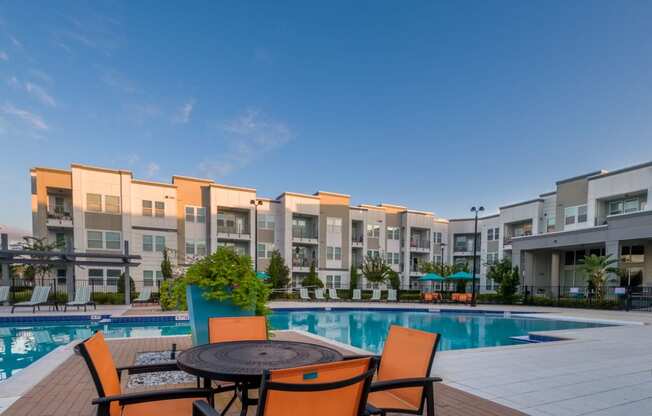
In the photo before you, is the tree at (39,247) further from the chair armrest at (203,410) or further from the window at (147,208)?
the chair armrest at (203,410)

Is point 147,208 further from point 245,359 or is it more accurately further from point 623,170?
point 623,170

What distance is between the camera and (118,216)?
21.6 meters

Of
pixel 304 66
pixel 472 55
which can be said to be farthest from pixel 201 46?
pixel 472 55

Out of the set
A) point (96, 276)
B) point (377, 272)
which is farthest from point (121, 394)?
point (96, 276)

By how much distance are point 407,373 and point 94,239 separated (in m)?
24.0

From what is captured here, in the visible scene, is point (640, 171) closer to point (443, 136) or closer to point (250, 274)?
point (443, 136)

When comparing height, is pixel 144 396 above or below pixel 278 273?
above

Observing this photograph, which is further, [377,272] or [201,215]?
[201,215]

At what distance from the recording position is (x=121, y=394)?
→ 202 centimetres

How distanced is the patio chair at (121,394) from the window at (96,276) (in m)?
22.2

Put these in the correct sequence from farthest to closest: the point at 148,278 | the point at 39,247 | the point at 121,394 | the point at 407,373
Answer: the point at 148,278, the point at 39,247, the point at 407,373, the point at 121,394

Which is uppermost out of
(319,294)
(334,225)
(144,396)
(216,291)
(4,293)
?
(144,396)

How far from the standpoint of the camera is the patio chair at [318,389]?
1452 millimetres

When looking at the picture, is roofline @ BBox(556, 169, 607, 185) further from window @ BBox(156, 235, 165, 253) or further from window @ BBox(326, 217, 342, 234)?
window @ BBox(156, 235, 165, 253)
